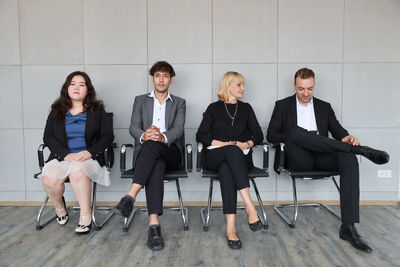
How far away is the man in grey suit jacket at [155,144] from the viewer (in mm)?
2688

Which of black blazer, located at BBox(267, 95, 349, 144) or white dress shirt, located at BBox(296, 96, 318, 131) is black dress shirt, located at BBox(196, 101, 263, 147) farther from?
white dress shirt, located at BBox(296, 96, 318, 131)

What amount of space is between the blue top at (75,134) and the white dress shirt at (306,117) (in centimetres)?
227

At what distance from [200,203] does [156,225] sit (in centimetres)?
119

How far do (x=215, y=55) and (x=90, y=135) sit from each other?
5.56 feet

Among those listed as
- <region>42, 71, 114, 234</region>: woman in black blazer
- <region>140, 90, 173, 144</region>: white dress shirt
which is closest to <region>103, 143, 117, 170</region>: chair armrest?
<region>42, 71, 114, 234</region>: woman in black blazer

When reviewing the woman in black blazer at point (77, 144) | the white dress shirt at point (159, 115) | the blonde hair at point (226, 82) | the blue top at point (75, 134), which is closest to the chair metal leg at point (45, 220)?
the woman in black blazer at point (77, 144)

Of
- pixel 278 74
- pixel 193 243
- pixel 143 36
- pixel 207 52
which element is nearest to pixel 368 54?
pixel 278 74

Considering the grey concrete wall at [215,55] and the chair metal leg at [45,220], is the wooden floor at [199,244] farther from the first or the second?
the grey concrete wall at [215,55]

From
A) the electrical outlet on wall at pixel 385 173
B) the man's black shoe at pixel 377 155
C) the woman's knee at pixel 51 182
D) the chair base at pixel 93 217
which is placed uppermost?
the man's black shoe at pixel 377 155

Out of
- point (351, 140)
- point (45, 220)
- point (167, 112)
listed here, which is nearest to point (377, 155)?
point (351, 140)

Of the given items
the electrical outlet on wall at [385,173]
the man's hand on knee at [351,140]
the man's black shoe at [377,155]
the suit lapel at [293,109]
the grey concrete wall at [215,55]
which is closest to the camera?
the man's black shoe at [377,155]

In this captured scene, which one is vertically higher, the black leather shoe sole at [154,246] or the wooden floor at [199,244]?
the black leather shoe sole at [154,246]

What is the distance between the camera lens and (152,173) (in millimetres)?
2793

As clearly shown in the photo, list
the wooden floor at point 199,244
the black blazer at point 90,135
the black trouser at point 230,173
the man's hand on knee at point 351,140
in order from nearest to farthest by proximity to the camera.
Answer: the wooden floor at point 199,244, the black trouser at point 230,173, the man's hand on knee at point 351,140, the black blazer at point 90,135
